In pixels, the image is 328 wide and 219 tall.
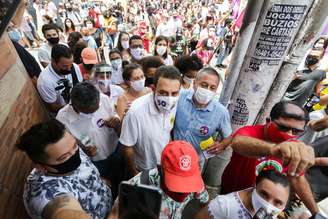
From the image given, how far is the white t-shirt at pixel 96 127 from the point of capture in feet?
7.23

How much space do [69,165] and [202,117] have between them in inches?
55.3

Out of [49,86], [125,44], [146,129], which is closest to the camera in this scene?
[146,129]

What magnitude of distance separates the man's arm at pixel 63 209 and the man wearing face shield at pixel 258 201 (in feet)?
3.25

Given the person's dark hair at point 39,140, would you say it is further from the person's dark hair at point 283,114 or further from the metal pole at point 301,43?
the metal pole at point 301,43

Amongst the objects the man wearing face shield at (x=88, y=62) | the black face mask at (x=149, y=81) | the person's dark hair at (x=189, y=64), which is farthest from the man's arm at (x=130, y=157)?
the man wearing face shield at (x=88, y=62)

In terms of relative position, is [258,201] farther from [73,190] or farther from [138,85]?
[138,85]

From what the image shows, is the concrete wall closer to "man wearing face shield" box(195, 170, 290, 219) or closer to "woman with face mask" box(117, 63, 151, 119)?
"woman with face mask" box(117, 63, 151, 119)

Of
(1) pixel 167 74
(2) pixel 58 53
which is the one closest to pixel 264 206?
(1) pixel 167 74

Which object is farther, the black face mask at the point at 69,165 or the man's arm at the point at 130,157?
the man's arm at the point at 130,157

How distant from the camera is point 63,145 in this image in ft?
4.87

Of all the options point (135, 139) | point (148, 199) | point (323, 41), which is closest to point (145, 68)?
point (135, 139)

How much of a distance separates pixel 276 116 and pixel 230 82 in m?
0.97

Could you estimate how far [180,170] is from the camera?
1.59 m

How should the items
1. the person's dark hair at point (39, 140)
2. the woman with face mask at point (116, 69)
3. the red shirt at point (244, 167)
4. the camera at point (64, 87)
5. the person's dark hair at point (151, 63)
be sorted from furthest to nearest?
the woman with face mask at point (116, 69)
the person's dark hair at point (151, 63)
the camera at point (64, 87)
the red shirt at point (244, 167)
the person's dark hair at point (39, 140)
